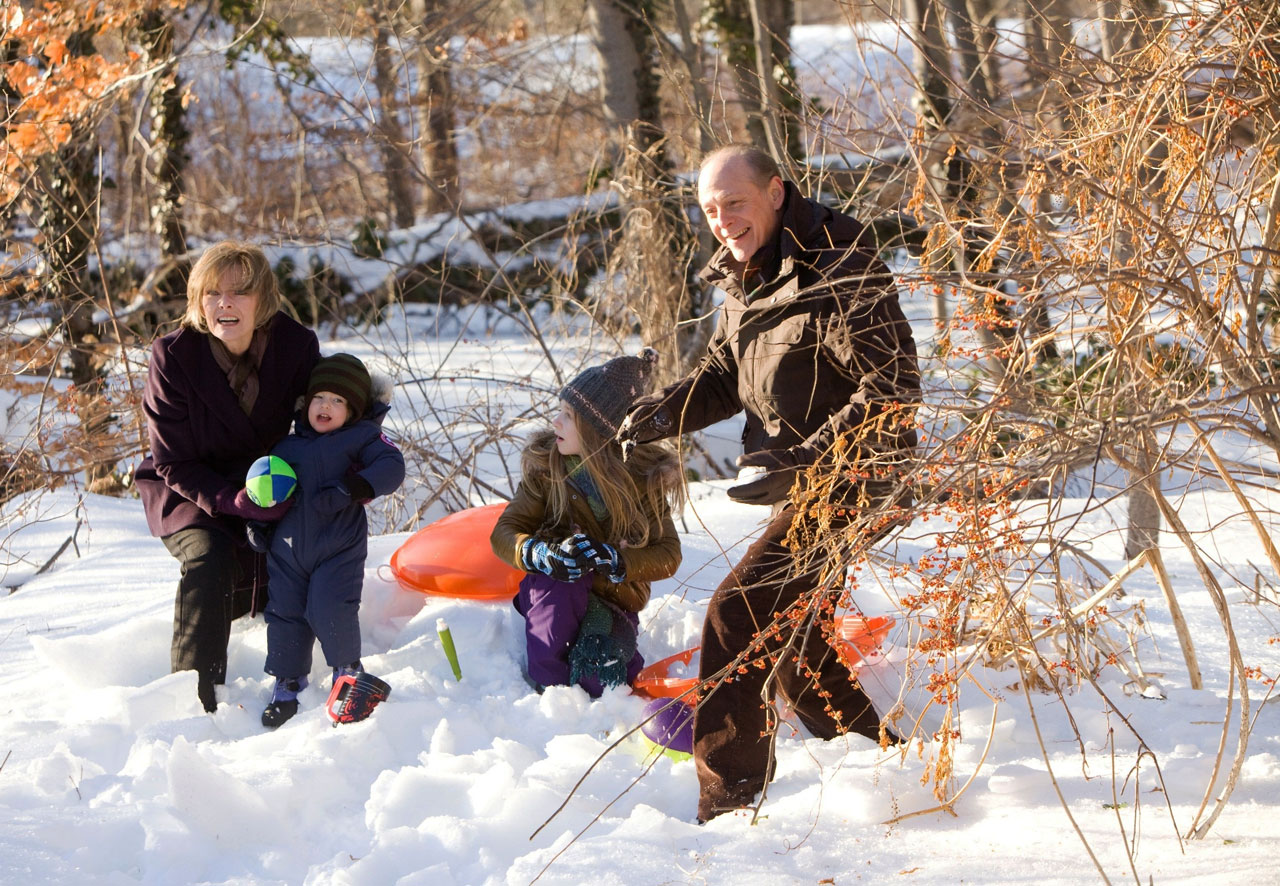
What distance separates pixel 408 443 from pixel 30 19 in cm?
354

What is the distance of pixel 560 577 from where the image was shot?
3572 millimetres

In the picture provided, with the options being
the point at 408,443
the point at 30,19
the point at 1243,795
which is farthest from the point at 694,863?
the point at 30,19

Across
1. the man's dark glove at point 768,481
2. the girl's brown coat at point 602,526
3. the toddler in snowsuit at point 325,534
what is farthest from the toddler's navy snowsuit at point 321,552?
the man's dark glove at point 768,481

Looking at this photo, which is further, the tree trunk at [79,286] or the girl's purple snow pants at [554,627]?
the tree trunk at [79,286]

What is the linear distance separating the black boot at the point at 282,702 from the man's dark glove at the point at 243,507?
0.50m

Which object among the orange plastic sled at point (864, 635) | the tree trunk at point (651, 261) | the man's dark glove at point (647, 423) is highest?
the tree trunk at point (651, 261)

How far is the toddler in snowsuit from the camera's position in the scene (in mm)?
3641

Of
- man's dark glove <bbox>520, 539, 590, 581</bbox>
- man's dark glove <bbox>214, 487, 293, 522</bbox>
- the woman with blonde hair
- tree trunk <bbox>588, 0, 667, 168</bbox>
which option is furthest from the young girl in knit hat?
tree trunk <bbox>588, 0, 667, 168</bbox>

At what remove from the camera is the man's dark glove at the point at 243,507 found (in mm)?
3662

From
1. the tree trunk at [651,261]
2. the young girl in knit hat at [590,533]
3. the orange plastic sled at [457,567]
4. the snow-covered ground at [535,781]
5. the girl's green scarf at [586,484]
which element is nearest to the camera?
the snow-covered ground at [535,781]

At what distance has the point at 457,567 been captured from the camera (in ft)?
13.8

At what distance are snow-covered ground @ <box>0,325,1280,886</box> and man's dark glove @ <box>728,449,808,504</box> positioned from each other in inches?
9.4

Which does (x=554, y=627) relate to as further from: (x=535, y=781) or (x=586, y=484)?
(x=535, y=781)

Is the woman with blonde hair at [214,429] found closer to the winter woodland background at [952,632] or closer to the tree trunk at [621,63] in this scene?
the winter woodland background at [952,632]
